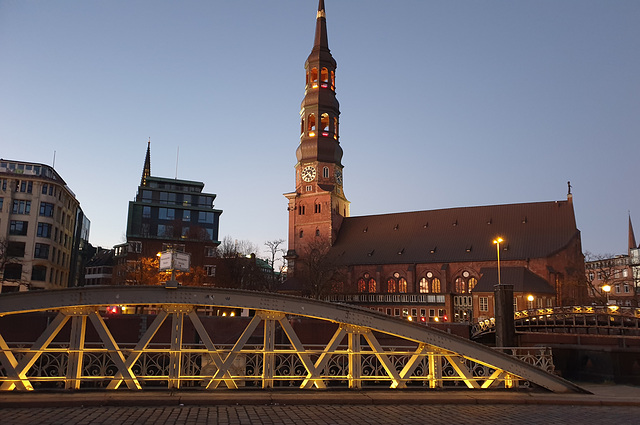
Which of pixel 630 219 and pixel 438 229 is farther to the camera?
pixel 630 219

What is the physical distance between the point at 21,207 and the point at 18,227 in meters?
2.33

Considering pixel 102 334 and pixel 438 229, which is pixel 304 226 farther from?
pixel 102 334

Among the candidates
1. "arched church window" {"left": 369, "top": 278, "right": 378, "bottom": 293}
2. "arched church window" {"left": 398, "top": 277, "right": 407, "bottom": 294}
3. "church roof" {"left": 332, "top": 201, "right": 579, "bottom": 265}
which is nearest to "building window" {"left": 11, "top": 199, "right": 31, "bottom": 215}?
"church roof" {"left": 332, "top": 201, "right": 579, "bottom": 265}

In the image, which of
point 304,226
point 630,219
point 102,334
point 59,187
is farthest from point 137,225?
point 630,219

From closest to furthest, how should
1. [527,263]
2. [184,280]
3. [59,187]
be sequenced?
[184,280], [59,187], [527,263]

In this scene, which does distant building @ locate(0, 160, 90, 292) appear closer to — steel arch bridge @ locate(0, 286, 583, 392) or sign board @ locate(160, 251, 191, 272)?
steel arch bridge @ locate(0, 286, 583, 392)

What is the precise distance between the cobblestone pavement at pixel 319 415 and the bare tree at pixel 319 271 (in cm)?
5473

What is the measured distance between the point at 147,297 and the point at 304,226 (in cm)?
7299

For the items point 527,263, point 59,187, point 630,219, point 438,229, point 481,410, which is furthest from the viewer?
point 630,219

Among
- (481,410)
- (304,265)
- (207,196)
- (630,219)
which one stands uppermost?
(630,219)

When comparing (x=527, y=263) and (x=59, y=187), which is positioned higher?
(x=59, y=187)

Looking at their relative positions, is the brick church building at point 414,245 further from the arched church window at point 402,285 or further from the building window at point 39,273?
the building window at point 39,273

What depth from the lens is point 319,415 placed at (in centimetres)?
1041

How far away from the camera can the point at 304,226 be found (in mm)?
85438
